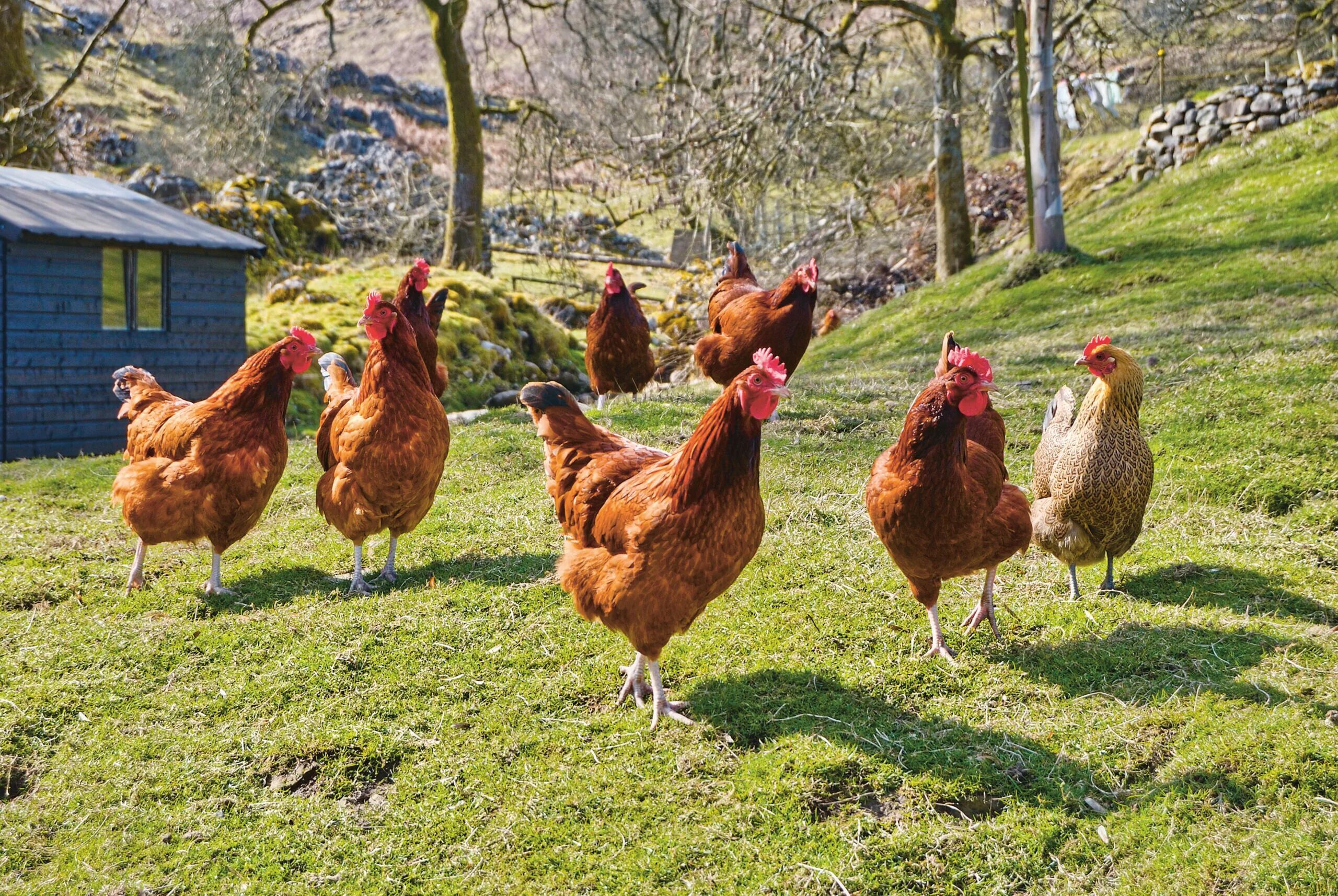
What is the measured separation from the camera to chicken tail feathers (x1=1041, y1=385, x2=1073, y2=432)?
5973 mm

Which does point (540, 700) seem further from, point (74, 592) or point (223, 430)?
point (74, 592)

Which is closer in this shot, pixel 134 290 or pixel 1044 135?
pixel 134 290

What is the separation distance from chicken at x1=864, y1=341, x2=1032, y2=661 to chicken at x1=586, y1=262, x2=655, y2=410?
5895mm

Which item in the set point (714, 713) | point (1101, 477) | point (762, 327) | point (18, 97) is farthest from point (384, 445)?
point (18, 97)

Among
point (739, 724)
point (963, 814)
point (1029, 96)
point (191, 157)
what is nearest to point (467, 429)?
point (739, 724)

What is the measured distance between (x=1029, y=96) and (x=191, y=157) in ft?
95.0

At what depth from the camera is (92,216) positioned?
42.2 ft

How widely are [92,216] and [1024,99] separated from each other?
14.9 m

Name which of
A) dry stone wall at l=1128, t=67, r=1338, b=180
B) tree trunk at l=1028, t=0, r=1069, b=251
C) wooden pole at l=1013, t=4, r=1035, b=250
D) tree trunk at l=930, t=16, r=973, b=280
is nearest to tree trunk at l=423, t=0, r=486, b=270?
tree trunk at l=930, t=16, r=973, b=280

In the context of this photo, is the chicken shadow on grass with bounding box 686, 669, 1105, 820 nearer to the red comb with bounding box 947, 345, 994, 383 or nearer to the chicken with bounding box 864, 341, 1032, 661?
the chicken with bounding box 864, 341, 1032, 661

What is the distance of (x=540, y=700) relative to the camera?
16.0 feet

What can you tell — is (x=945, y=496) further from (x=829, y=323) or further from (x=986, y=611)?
(x=829, y=323)

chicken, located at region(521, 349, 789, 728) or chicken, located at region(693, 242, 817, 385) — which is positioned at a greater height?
chicken, located at region(693, 242, 817, 385)

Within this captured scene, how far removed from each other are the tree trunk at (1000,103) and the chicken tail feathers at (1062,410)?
974 centimetres
